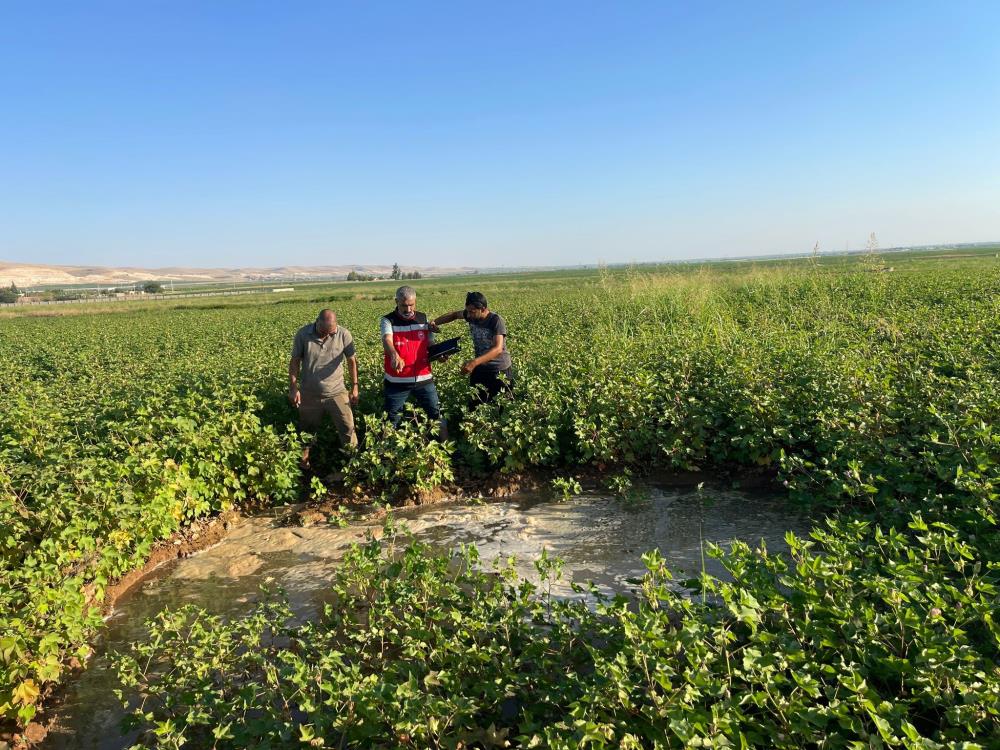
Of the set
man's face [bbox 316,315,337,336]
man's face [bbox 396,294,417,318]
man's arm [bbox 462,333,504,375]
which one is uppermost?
man's face [bbox 396,294,417,318]

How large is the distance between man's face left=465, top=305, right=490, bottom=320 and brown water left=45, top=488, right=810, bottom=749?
6.61ft

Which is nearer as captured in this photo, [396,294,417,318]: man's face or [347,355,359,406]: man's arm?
[396,294,417,318]: man's face

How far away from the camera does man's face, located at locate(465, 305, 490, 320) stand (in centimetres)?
611

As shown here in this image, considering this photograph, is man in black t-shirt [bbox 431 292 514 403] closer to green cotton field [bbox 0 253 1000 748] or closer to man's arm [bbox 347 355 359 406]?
green cotton field [bbox 0 253 1000 748]

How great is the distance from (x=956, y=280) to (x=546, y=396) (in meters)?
15.9

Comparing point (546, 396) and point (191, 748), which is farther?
point (546, 396)

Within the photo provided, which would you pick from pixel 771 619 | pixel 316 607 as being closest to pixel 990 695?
pixel 771 619

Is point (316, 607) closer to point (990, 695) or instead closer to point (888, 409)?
point (990, 695)

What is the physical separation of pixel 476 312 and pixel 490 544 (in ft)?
8.41

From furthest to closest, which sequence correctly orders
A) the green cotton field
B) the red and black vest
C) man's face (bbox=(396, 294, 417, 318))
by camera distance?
the red and black vest, man's face (bbox=(396, 294, 417, 318)), the green cotton field

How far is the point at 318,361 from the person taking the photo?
19.8 ft

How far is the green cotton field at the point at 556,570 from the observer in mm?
2002

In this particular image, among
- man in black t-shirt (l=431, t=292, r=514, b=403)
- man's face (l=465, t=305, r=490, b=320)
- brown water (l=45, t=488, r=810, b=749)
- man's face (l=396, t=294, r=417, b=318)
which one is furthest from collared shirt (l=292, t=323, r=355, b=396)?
brown water (l=45, t=488, r=810, b=749)

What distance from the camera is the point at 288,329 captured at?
810 inches
